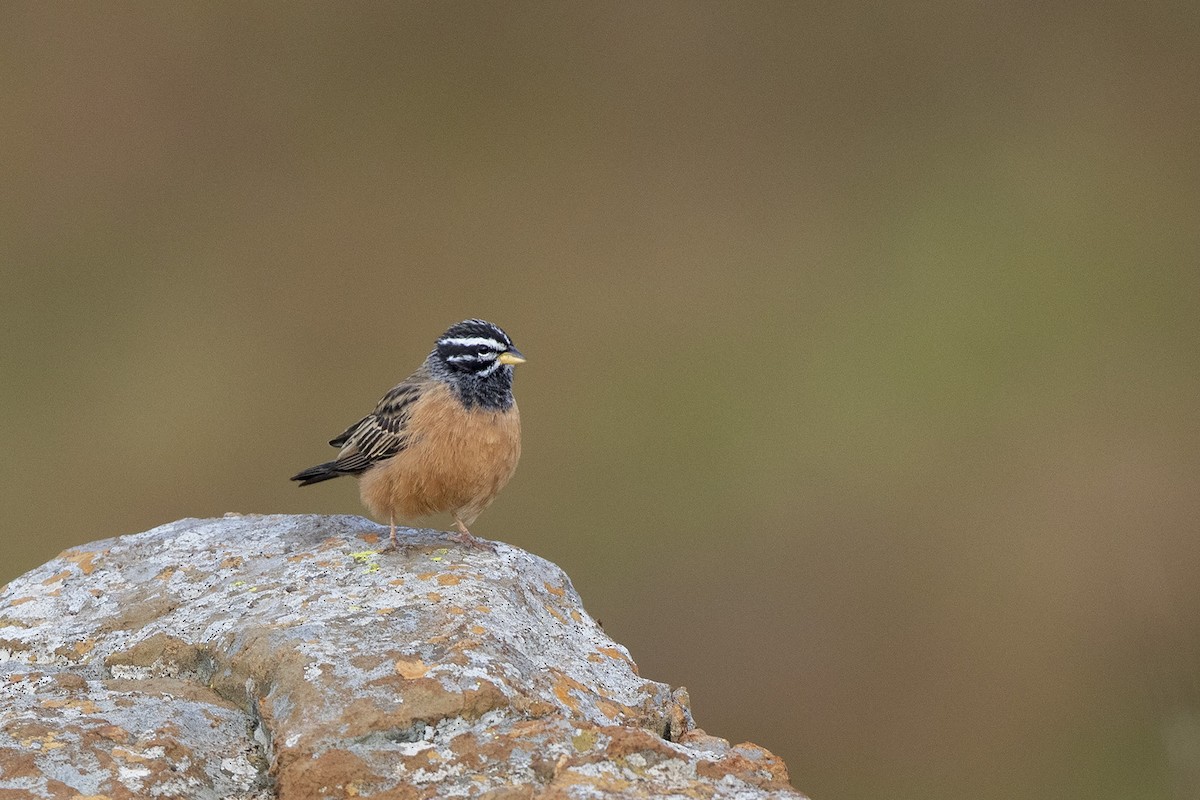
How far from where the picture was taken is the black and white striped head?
8656 mm

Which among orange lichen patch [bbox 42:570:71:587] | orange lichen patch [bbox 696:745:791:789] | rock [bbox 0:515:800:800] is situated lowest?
orange lichen patch [bbox 42:570:71:587]

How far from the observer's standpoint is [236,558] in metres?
7.09

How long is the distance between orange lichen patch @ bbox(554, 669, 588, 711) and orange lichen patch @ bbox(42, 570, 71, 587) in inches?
126

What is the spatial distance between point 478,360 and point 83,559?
2.84 metres

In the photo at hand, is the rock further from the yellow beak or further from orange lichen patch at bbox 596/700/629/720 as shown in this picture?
the yellow beak

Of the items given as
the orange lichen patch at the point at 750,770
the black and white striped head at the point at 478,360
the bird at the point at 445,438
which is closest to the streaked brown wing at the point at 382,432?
the bird at the point at 445,438

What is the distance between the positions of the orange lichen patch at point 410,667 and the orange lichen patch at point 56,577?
2.81 metres

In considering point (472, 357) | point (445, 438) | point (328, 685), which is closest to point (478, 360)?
point (472, 357)

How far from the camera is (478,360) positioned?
8.80 metres

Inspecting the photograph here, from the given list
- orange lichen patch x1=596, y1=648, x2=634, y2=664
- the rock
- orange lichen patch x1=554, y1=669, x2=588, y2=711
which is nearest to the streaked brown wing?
the rock

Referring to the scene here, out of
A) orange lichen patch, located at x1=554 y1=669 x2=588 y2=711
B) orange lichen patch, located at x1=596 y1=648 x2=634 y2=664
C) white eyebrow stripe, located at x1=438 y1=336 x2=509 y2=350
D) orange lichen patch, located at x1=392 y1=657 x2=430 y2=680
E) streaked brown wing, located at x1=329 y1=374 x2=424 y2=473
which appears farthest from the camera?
white eyebrow stripe, located at x1=438 y1=336 x2=509 y2=350

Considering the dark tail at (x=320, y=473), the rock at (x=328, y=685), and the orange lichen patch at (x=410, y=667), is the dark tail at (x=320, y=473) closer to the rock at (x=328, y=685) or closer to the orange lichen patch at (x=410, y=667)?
the rock at (x=328, y=685)

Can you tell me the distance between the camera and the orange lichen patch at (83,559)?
7270 mm

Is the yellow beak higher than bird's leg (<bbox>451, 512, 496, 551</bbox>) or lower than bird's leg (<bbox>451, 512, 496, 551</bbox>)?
higher
